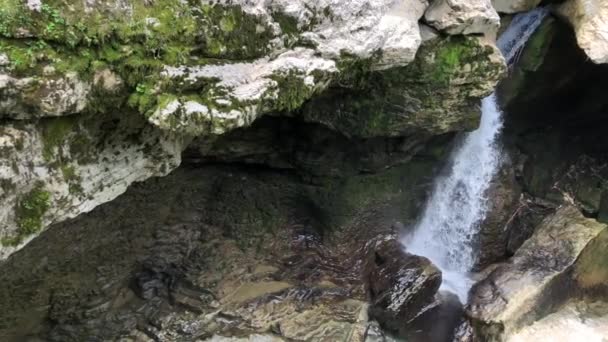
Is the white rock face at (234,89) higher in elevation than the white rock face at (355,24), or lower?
lower

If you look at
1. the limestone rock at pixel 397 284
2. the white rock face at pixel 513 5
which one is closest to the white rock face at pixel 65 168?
the limestone rock at pixel 397 284

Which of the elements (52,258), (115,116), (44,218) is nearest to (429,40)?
(115,116)

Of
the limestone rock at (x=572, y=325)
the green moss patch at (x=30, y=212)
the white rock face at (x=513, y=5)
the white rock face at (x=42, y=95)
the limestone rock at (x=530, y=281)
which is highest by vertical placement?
the white rock face at (x=513, y=5)

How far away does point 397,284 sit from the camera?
26.5ft

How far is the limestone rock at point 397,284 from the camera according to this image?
7918mm

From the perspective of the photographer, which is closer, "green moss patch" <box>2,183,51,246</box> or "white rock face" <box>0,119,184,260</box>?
"white rock face" <box>0,119,184,260</box>

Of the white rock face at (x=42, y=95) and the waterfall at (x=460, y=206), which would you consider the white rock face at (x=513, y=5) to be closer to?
the waterfall at (x=460, y=206)

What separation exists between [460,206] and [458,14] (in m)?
4.28

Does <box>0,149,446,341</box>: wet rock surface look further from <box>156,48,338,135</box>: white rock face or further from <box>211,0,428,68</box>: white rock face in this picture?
<box>211,0,428,68</box>: white rock face

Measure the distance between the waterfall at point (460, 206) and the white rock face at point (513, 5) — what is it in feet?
6.68

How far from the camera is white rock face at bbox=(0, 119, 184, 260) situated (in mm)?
3859

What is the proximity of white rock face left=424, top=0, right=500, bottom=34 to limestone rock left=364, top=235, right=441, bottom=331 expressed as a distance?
3740 mm

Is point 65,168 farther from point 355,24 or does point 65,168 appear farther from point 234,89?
point 355,24

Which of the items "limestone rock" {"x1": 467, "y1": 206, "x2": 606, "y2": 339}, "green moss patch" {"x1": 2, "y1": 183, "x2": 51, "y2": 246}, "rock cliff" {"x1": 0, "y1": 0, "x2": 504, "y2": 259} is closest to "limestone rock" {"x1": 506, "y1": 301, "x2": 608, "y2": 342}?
"limestone rock" {"x1": 467, "y1": 206, "x2": 606, "y2": 339}
